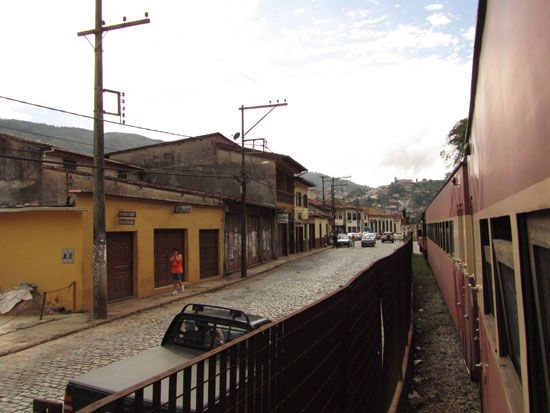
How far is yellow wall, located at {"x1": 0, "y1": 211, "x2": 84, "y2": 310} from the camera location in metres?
13.4

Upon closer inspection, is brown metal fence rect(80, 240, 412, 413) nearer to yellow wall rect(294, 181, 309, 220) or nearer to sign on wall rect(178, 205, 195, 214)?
sign on wall rect(178, 205, 195, 214)

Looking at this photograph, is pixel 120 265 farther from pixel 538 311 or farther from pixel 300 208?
pixel 300 208

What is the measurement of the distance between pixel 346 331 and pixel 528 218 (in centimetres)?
164

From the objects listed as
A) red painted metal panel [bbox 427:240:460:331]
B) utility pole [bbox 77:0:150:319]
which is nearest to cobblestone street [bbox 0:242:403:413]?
utility pole [bbox 77:0:150:319]

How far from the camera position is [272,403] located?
215cm

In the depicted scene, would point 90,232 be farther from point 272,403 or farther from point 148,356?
point 272,403

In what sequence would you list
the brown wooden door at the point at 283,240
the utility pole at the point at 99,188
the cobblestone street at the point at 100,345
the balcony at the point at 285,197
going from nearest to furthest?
1. the cobblestone street at the point at 100,345
2. the utility pole at the point at 99,188
3. the balcony at the point at 285,197
4. the brown wooden door at the point at 283,240

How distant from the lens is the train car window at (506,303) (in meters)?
2.79

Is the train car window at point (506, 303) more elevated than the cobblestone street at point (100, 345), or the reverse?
the train car window at point (506, 303)

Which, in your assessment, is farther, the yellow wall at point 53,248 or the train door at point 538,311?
the yellow wall at point 53,248

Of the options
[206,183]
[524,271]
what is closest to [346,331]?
[524,271]

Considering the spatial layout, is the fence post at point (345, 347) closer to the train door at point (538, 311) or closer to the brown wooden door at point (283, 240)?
the train door at point (538, 311)

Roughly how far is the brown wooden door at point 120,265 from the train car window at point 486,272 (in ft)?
42.0

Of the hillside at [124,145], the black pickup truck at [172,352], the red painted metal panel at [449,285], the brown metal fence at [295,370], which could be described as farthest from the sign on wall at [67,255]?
the brown metal fence at [295,370]
